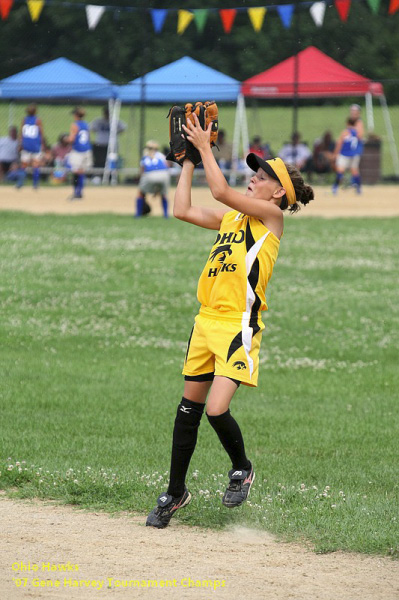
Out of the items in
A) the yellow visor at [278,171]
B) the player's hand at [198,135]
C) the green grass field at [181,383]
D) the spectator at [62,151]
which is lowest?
the green grass field at [181,383]

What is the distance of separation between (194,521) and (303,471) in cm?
142

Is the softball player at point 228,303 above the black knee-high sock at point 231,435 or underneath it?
above

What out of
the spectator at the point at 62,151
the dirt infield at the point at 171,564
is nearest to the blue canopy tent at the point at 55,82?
the spectator at the point at 62,151

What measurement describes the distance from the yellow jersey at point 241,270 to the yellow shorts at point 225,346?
50 millimetres

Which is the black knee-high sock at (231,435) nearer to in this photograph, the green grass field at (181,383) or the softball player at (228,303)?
the softball player at (228,303)

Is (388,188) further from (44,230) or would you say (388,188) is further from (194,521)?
(194,521)

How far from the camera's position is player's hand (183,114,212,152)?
542cm

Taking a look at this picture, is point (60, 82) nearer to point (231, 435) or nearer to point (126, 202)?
point (126, 202)

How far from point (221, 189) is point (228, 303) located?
633 millimetres

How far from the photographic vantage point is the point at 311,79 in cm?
2686

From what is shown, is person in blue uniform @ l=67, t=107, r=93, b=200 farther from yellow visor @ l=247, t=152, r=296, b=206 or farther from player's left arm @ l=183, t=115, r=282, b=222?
player's left arm @ l=183, t=115, r=282, b=222

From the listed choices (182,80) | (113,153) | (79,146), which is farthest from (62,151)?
(79,146)

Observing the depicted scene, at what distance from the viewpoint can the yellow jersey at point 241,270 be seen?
5496 mm

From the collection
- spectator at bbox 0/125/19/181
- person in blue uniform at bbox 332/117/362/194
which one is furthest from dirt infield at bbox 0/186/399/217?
spectator at bbox 0/125/19/181
